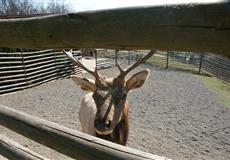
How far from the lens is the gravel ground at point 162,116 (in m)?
6.87

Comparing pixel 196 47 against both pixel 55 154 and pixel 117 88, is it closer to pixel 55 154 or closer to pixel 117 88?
pixel 117 88

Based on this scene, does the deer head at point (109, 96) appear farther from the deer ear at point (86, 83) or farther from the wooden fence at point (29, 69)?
the wooden fence at point (29, 69)

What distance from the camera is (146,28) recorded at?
49.5 inches

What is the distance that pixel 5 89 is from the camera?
12.7 m

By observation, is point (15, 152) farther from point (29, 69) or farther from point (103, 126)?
point (29, 69)

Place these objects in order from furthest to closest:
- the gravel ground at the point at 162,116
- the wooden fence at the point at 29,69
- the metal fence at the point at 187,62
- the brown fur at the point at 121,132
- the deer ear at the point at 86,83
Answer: the metal fence at the point at 187,62 < the wooden fence at the point at 29,69 < the gravel ground at the point at 162,116 < the deer ear at the point at 86,83 < the brown fur at the point at 121,132

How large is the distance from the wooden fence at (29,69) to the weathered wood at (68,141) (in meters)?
10.6

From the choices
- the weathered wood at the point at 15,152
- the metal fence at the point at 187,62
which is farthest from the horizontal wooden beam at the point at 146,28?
the metal fence at the point at 187,62

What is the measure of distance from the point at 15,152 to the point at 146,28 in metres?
1.98

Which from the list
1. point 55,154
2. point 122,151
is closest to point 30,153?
point 122,151

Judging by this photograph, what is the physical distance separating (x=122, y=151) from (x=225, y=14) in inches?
37.9

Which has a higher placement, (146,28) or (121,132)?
(146,28)

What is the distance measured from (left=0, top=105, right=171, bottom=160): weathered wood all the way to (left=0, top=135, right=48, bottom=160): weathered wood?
32 centimetres

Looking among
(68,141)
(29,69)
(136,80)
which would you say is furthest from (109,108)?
(29,69)
